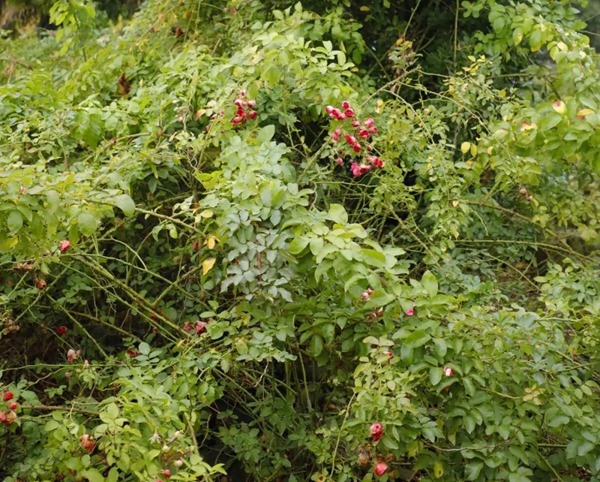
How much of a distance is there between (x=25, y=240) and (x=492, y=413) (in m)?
1.73

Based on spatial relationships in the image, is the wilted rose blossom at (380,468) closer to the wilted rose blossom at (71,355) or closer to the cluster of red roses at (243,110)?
the wilted rose blossom at (71,355)

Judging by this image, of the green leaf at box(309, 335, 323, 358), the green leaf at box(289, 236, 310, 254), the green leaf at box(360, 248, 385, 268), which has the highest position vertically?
the green leaf at box(289, 236, 310, 254)

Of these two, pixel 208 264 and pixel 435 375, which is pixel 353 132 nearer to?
pixel 208 264

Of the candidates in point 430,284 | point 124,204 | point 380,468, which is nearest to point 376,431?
point 380,468

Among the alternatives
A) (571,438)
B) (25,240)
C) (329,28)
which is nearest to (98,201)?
(25,240)

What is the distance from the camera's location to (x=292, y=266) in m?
3.13

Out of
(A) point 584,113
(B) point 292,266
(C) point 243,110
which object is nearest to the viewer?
(B) point 292,266

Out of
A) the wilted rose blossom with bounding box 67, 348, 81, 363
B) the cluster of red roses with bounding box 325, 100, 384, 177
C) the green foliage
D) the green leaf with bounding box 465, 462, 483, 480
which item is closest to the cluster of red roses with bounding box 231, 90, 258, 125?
the green foliage

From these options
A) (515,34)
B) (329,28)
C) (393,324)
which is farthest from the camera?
(329,28)

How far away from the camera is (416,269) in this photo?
4.43 m

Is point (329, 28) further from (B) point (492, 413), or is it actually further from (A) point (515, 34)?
(B) point (492, 413)

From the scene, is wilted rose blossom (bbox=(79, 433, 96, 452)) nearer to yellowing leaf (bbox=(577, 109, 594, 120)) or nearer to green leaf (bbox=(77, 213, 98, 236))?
green leaf (bbox=(77, 213, 98, 236))

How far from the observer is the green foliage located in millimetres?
2951

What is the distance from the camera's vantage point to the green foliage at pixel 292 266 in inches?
116
